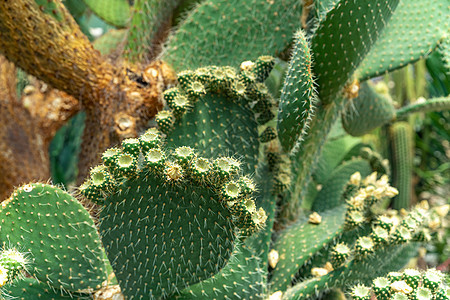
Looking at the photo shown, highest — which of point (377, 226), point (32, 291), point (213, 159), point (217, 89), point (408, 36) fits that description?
point (408, 36)

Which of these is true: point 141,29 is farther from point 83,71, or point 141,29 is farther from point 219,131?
point 219,131

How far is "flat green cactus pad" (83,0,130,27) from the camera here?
5.02 feet

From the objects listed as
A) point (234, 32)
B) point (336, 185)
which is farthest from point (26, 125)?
point (336, 185)

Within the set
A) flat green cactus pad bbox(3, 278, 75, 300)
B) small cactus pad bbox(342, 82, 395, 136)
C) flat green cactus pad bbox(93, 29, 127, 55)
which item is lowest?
flat green cactus pad bbox(3, 278, 75, 300)

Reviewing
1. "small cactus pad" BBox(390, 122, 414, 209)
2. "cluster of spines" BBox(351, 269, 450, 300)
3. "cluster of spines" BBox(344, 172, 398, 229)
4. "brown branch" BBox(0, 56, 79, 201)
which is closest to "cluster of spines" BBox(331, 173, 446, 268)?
"cluster of spines" BBox(344, 172, 398, 229)

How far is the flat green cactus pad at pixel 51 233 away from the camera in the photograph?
84 centimetres

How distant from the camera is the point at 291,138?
0.98 metres

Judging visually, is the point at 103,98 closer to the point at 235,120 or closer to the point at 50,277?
the point at 235,120

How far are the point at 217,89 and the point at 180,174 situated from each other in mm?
270

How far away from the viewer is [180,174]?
0.78 m

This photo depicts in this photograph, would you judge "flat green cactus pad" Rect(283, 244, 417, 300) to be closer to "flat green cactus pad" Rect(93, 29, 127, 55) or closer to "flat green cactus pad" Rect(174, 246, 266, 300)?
"flat green cactus pad" Rect(174, 246, 266, 300)

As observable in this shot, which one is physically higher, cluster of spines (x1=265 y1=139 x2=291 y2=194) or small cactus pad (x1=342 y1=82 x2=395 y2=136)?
small cactus pad (x1=342 y1=82 x2=395 y2=136)

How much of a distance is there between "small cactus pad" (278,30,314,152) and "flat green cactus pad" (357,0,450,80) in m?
0.35

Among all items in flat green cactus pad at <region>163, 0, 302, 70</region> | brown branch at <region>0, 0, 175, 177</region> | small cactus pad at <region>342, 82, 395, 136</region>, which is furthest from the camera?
small cactus pad at <region>342, 82, 395, 136</region>
